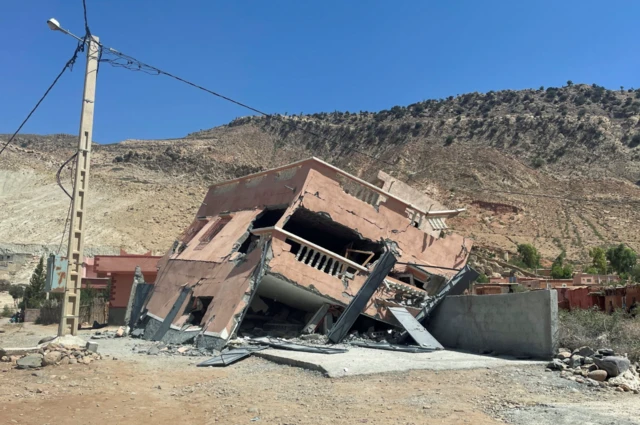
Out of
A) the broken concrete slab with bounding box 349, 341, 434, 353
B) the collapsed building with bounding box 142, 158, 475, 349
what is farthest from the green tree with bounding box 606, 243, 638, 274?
the broken concrete slab with bounding box 349, 341, 434, 353

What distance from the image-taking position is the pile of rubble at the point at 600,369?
8461mm

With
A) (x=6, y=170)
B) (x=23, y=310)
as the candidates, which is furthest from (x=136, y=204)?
(x=23, y=310)

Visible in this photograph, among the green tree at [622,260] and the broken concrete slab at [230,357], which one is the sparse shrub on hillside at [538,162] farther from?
the broken concrete slab at [230,357]

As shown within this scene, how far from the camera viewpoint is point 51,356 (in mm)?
9695

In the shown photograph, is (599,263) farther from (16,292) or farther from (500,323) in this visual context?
(16,292)

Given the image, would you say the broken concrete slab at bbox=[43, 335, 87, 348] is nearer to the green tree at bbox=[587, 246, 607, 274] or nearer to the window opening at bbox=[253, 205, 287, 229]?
the window opening at bbox=[253, 205, 287, 229]

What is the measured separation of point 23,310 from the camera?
25.7 meters

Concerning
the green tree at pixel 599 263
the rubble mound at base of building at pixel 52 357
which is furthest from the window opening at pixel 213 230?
the green tree at pixel 599 263

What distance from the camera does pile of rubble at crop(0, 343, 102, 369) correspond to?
31.2 ft

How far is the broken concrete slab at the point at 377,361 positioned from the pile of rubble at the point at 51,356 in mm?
3259

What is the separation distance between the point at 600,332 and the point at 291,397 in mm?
7024

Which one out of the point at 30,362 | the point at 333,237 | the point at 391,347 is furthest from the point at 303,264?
the point at 30,362

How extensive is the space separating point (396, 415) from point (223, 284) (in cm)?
864

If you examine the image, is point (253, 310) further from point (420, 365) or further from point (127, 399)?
point (127, 399)
